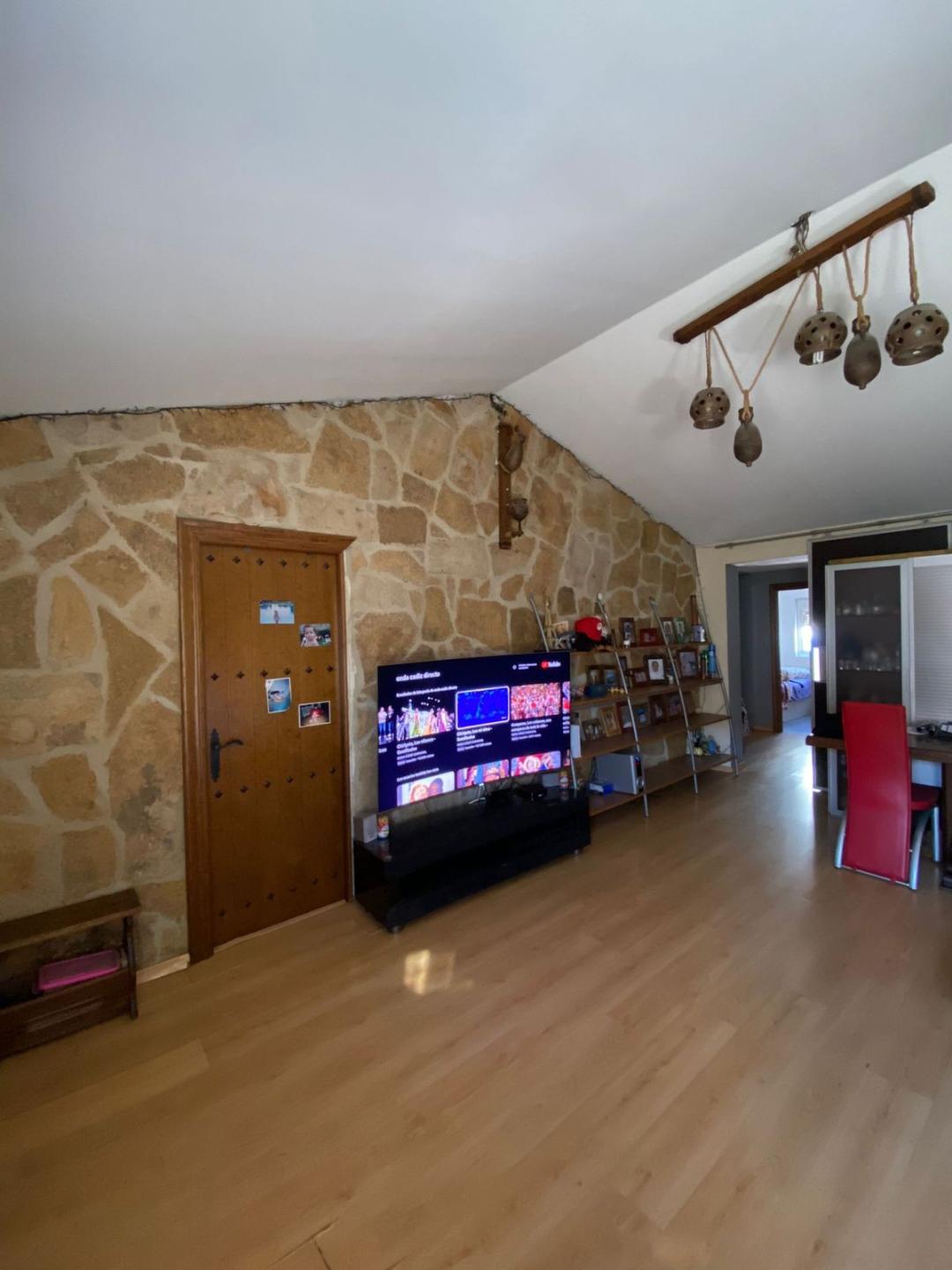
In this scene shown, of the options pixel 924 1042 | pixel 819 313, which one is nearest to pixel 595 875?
pixel 924 1042

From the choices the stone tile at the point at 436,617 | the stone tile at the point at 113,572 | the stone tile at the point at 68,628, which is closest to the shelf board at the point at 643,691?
the stone tile at the point at 436,617

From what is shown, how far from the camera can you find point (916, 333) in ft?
5.79

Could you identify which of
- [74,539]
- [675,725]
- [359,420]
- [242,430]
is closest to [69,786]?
[74,539]

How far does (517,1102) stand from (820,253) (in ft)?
10.3

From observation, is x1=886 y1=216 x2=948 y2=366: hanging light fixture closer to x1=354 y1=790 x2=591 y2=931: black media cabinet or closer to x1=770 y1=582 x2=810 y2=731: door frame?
x1=354 y1=790 x2=591 y2=931: black media cabinet

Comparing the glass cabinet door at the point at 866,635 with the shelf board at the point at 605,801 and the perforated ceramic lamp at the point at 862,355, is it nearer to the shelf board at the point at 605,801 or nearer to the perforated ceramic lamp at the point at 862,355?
the shelf board at the point at 605,801

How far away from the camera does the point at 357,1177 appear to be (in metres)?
1.42

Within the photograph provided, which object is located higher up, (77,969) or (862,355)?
(862,355)

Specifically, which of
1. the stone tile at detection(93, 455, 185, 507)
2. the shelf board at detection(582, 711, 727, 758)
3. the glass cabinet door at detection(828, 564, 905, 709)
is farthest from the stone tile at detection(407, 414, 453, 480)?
the glass cabinet door at detection(828, 564, 905, 709)

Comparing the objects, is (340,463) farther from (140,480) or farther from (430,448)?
(140,480)

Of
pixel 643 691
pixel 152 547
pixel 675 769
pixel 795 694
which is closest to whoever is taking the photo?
pixel 152 547

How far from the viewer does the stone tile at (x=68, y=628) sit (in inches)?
80.4

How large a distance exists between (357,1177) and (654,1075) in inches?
36.7

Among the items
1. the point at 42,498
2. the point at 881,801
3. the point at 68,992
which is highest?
the point at 42,498
